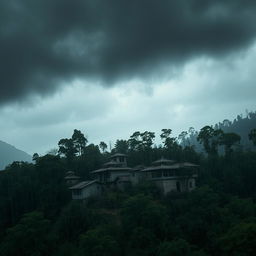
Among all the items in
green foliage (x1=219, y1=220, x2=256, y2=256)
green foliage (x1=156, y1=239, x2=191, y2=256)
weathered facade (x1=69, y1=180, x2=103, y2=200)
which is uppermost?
weathered facade (x1=69, y1=180, x2=103, y2=200)

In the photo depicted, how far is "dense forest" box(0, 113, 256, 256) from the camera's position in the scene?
34041 millimetres

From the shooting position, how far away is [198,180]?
56.2 m

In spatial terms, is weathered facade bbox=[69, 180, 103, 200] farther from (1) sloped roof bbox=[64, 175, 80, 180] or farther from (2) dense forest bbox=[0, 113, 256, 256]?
(1) sloped roof bbox=[64, 175, 80, 180]

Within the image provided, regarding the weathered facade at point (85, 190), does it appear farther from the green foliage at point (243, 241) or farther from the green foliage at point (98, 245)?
the green foliage at point (243, 241)

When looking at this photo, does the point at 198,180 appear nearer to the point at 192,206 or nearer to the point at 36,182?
the point at 192,206

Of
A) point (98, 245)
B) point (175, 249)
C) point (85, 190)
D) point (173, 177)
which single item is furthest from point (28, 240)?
point (173, 177)

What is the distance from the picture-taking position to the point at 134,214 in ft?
126

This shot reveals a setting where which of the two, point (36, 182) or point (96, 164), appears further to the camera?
point (96, 164)

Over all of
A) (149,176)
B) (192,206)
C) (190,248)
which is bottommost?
(190,248)

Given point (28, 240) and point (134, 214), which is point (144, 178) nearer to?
point (134, 214)

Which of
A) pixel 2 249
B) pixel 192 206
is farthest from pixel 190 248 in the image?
pixel 2 249

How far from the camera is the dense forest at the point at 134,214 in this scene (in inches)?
1340

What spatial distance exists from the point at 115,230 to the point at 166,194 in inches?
573

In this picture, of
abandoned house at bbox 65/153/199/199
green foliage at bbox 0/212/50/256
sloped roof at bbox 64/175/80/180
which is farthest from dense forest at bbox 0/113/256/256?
sloped roof at bbox 64/175/80/180
